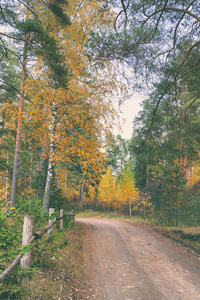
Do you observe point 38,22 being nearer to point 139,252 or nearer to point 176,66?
point 176,66

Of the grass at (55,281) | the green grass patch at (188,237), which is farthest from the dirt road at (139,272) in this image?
the green grass patch at (188,237)

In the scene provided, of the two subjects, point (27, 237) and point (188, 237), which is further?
point (188, 237)

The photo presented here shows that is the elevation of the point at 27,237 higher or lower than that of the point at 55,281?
higher

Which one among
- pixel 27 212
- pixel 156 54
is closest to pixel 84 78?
pixel 156 54

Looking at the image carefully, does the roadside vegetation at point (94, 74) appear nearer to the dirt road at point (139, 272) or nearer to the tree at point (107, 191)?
the dirt road at point (139, 272)

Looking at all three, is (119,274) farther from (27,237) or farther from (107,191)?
(107,191)

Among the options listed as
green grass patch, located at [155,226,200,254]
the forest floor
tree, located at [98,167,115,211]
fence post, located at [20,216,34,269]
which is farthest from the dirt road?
tree, located at [98,167,115,211]

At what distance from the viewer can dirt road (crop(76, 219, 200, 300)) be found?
4180mm

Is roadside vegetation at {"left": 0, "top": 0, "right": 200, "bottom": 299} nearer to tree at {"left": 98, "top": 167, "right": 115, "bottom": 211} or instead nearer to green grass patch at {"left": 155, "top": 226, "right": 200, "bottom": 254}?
green grass patch at {"left": 155, "top": 226, "right": 200, "bottom": 254}

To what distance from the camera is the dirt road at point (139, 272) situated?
4.18 metres

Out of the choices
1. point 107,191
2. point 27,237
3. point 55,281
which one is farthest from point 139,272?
point 107,191

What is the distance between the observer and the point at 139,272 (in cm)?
530

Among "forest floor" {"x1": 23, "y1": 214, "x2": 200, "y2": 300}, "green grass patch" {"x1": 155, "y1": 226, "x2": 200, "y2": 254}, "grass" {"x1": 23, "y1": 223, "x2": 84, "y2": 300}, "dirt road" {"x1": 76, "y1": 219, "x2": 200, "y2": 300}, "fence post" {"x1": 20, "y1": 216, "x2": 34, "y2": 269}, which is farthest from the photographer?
"green grass patch" {"x1": 155, "y1": 226, "x2": 200, "y2": 254}

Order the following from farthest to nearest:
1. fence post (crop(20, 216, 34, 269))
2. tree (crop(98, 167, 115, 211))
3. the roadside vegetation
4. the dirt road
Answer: tree (crop(98, 167, 115, 211)) < the roadside vegetation < the dirt road < fence post (crop(20, 216, 34, 269))
